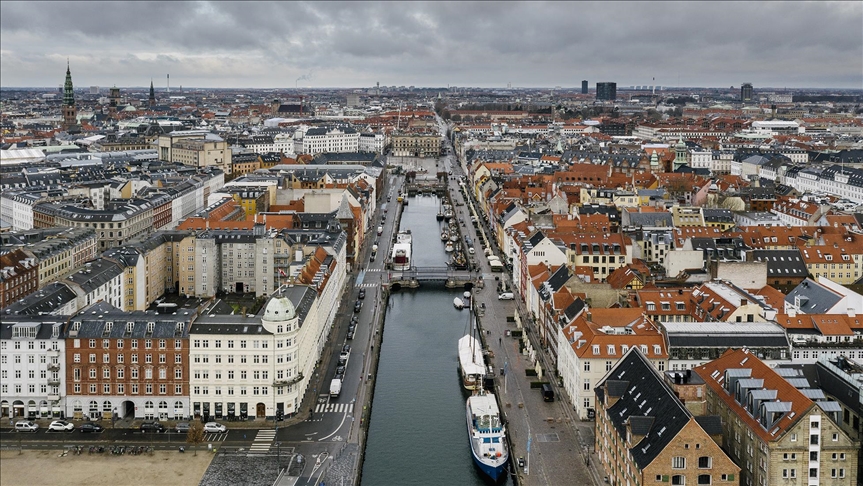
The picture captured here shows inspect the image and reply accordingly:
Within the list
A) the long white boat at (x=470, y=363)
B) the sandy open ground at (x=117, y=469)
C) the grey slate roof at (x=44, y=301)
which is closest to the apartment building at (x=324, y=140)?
the long white boat at (x=470, y=363)

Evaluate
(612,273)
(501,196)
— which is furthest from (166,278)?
(501,196)

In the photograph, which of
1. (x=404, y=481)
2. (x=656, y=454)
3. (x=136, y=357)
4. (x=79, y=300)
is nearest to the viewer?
(x=656, y=454)

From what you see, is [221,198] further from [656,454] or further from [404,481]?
[656,454]

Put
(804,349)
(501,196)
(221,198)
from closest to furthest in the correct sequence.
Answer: (804,349) → (221,198) → (501,196)

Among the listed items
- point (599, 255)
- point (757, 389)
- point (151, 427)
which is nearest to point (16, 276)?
point (151, 427)

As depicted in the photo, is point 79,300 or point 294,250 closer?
point 79,300

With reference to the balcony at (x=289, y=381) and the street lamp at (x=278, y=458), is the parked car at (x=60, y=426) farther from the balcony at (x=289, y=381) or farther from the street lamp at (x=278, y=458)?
the street lamp at (x=278, y=458)
